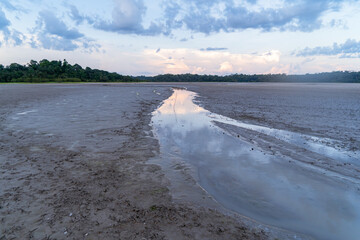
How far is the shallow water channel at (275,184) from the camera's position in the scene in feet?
15.1

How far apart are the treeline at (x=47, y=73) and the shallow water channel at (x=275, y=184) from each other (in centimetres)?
11130

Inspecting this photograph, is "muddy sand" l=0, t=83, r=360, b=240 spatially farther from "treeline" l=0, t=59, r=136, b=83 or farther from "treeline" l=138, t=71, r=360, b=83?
"treeline" l=138, t=71, r=360, b=83

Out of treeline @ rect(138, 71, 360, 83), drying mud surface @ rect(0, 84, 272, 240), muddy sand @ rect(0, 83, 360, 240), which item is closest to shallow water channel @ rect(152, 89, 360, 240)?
muddy sand @ rect(0, 83, 360, 240)

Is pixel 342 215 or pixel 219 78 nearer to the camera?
pixel 342 215

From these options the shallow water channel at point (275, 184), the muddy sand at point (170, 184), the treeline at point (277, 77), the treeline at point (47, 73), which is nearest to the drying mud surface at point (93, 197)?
the muddy sand at point (170, 184)

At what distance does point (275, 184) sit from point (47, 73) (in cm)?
12339

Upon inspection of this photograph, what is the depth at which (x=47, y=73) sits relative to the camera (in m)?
107

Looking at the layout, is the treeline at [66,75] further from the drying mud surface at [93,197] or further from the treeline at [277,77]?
the drying mud surface at [93,197]

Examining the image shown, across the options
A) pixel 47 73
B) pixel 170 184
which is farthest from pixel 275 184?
pixel 47 73

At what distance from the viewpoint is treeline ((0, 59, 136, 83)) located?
97.8m

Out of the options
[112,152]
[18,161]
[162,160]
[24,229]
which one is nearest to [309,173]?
[162,160]

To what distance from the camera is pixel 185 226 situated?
4070 millimetres

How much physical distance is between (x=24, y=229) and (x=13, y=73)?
400 ft

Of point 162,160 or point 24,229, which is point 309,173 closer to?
point 162,160
